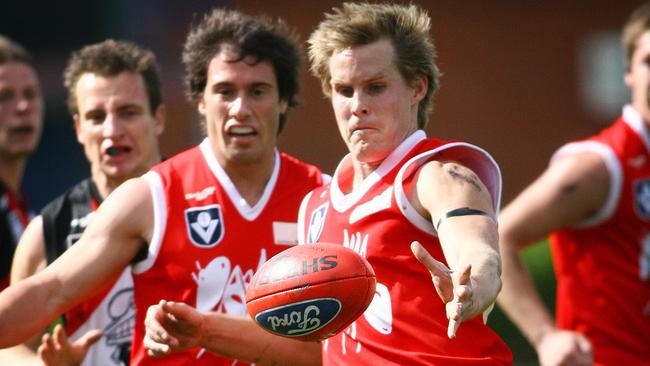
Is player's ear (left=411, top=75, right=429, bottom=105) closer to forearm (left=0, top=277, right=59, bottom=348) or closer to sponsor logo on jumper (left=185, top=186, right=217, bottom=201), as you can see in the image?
sponsor logo on jumper (left=185, top=186, right=217, bottom=201)

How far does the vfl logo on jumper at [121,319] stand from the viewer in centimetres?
613

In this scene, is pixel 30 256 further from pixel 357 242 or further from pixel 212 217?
pixel 357 242

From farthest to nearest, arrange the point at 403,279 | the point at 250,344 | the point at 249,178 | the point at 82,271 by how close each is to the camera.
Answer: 1. the point at 249,178
2. the point at 82,271
3. the point at 250,344
4. the point at 403,279


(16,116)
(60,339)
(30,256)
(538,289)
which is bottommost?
(538,289)

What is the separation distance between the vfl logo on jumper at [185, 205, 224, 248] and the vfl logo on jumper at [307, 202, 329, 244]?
2.09 ft

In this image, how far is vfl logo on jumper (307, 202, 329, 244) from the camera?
4.88 meters

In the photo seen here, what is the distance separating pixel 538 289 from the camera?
1001 cm

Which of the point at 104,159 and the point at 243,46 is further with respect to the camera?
the point at 104,159

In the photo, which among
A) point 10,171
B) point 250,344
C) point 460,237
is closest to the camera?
point 460,237

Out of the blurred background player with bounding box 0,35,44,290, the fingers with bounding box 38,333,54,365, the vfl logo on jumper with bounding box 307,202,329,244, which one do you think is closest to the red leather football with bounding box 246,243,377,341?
the vfl logo on jumper with bounding box 307,202,329,244

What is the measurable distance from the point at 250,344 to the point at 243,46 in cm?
147

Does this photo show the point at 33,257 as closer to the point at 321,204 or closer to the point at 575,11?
the point at 321,204

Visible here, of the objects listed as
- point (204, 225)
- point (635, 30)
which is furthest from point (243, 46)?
point (635, 30)

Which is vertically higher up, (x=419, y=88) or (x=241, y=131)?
(x=419, y=88)
